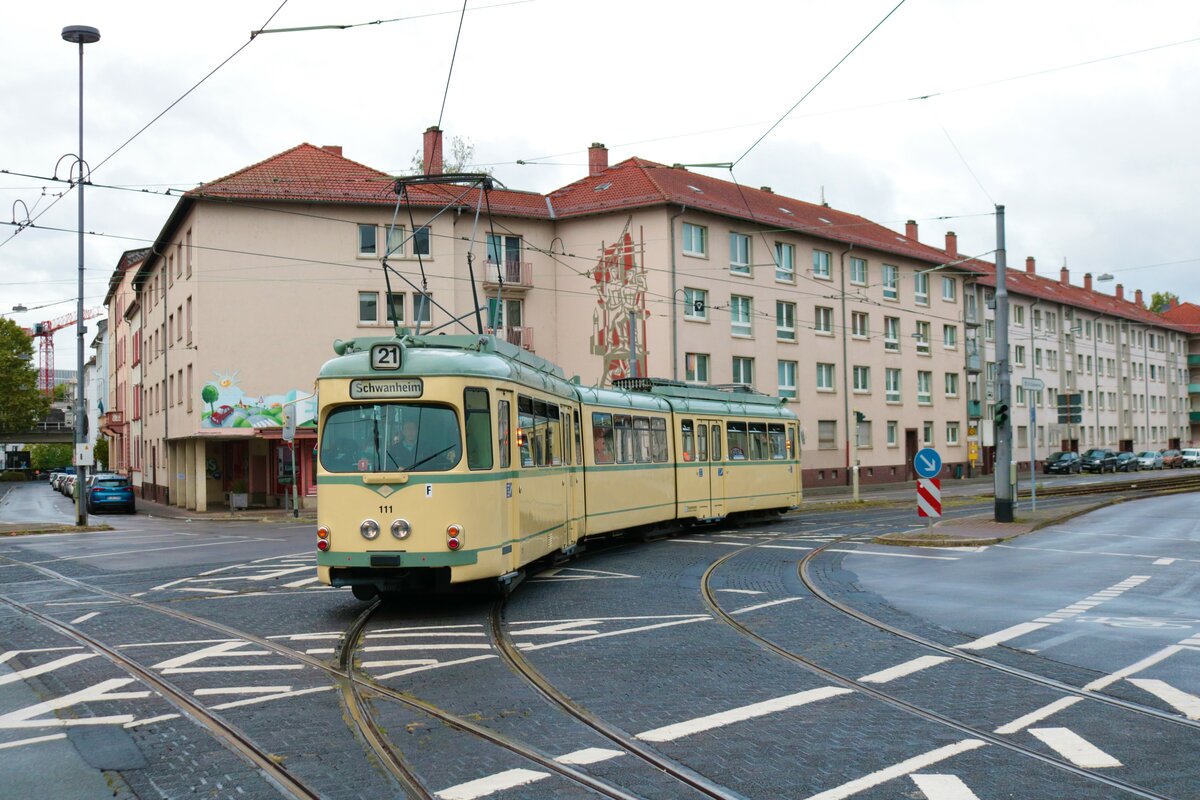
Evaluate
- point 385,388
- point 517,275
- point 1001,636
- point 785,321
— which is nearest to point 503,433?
point 385,388

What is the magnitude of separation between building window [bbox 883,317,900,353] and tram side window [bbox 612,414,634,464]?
36885mm

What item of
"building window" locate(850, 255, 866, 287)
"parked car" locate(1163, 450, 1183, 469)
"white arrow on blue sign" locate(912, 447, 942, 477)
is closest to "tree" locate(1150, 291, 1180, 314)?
"parked car" locate(1163, 450, 1183, 469)

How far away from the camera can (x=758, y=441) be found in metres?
25.8

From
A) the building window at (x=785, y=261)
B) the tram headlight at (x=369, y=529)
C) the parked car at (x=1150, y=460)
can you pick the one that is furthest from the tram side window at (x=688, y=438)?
the parked car at (x=1150, y=460)

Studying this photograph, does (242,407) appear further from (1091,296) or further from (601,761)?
(1091,296)

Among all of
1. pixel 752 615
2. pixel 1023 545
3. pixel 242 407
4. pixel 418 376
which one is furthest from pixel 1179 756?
pixel 242 407

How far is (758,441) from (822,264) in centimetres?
2683

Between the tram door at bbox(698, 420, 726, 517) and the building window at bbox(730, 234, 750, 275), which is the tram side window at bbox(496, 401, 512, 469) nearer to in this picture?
the tram door at bbox(698, 420, 726, 517)

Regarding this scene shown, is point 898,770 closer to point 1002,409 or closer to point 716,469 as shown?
point 716,469

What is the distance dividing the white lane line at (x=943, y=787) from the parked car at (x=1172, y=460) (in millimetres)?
79636

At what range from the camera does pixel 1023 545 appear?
64.8ft

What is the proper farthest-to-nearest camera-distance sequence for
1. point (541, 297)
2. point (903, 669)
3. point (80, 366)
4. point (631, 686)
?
point (541, 297) < point (80, 366) < point (903, 669) < point (631, 686)

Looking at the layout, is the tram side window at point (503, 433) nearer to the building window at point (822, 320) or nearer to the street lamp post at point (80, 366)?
the street lamp post at point (80, 366)

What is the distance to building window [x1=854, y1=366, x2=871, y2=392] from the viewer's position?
52.5m
